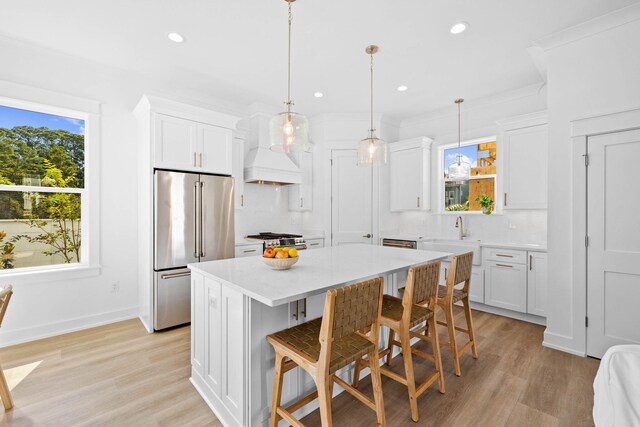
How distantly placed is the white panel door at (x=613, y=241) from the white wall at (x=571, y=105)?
0.12m

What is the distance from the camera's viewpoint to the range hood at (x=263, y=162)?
4.46 m

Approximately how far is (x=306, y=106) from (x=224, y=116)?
1.43 m

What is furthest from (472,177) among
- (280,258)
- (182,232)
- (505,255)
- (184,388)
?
(184,388)

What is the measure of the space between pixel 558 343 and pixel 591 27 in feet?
9.55

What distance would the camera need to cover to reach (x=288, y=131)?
2.35 m

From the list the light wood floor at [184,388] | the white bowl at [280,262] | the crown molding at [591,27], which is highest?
the crown molding at [591,27]

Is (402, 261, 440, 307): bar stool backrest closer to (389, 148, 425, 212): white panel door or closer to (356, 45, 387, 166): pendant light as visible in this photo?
(356, 45, 387, 166): pendant light

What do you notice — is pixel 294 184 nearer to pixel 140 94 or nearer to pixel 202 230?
pixel 202 230

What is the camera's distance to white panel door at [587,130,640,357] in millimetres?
2535

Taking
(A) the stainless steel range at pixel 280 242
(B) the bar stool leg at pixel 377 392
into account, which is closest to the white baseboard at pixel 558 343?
(B) the bar stool leg at pixel 377 392

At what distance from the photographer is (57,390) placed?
224cm

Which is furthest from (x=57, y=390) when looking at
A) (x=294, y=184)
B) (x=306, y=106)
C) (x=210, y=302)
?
(x=306, y=106)

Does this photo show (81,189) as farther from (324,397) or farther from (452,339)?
(452,339)

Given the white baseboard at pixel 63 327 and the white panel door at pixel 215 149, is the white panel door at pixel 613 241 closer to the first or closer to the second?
the white panel door at pixel 215 149
